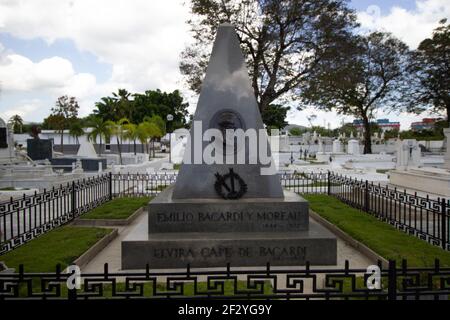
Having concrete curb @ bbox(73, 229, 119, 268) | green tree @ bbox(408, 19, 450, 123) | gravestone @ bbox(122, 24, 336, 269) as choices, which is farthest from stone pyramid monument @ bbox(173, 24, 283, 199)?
green tree @ bbox(408, 19, 450, 123)

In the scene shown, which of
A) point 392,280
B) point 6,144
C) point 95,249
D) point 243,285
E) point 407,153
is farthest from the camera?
point 407,153

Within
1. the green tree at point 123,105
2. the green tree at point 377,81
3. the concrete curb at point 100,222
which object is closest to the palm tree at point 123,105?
the green tree at point 123,105

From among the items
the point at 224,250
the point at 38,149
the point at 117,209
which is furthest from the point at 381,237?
the point at 38,149

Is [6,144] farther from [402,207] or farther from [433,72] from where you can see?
[433,72]

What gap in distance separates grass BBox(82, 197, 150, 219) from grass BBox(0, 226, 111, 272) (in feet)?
4.75

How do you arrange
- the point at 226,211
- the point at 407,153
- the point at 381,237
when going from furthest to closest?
the point at 407,153 < the point at 381,237 < the point at 226,211

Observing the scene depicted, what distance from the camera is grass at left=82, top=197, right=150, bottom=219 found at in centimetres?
1145

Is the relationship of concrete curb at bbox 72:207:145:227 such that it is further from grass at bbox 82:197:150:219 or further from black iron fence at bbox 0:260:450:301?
black iron fence at bbox 0:260:450:301

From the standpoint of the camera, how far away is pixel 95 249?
8.16m

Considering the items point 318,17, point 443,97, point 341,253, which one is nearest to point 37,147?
point 318,17

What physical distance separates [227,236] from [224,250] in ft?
1.05

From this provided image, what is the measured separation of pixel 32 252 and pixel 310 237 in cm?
519

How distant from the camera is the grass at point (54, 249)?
700cm

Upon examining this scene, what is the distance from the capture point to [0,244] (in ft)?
24.4
